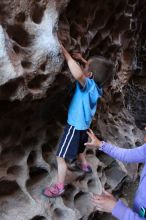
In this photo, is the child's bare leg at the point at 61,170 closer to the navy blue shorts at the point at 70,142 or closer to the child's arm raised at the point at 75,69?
the navy blue shorts at the point at 70,142

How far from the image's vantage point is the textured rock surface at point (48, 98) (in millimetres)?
1476

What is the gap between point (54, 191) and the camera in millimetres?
1783

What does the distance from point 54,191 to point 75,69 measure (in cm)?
59

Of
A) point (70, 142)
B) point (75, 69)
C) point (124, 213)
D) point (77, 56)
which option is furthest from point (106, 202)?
point (77, 56)

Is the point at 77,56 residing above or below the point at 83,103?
above

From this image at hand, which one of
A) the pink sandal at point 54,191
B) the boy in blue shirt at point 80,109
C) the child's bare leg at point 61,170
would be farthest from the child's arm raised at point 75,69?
the pink sandal at point 54,191

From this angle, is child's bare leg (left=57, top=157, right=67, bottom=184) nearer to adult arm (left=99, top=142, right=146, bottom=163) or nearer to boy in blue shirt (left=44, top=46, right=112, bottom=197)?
boy in blue shirt (left=44, top=46, right=112, bottom=197)

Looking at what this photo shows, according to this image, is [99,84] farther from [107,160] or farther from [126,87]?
[126,87]

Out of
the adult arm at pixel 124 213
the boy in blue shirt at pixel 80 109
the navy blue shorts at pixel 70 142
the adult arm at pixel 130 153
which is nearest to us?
the adult arm at pixel 124 213

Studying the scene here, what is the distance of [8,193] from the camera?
174 centimetres

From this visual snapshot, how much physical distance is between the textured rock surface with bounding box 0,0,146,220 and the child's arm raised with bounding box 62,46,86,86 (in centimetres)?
4

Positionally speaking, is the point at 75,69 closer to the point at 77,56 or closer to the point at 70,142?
the point at 77,56

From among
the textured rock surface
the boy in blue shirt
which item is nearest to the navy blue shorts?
the boy in blue shirt

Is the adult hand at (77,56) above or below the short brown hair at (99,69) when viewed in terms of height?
above
